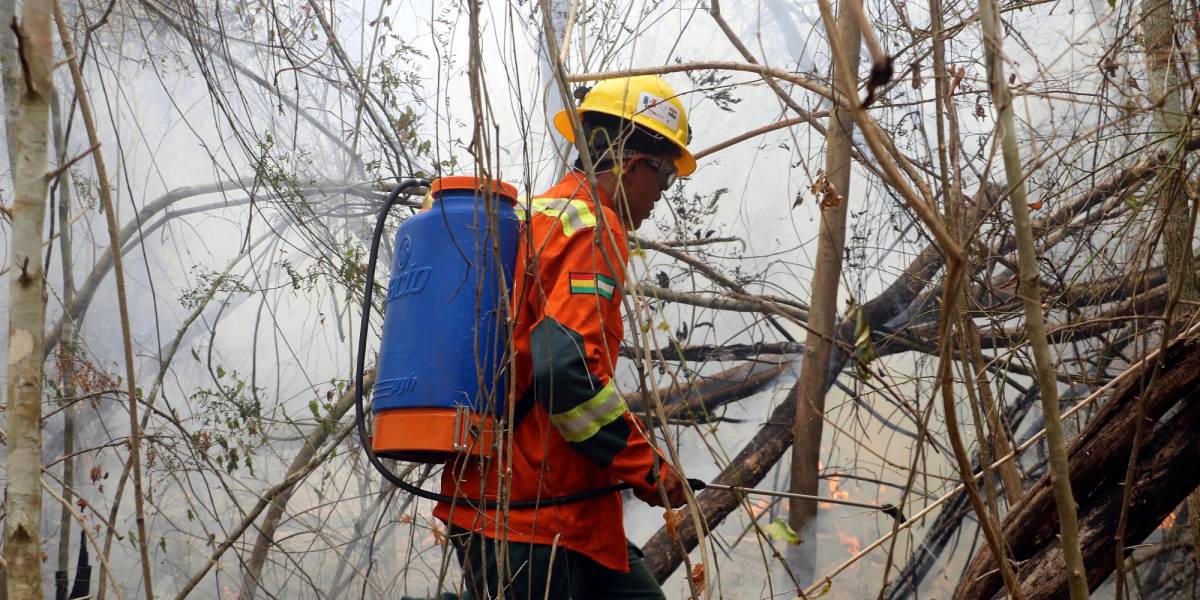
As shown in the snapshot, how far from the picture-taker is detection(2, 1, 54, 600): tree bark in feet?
3.43

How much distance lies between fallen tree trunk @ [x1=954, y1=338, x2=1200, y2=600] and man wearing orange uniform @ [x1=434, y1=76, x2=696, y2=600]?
2.59 ft

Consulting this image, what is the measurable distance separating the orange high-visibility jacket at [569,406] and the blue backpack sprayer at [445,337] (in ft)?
0.16

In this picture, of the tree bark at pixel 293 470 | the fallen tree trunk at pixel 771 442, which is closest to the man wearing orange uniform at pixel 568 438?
the fallen tree trunk at pixel 771 442

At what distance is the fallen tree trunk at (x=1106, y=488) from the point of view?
6.23 ft

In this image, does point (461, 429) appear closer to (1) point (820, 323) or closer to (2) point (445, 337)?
(2) point (445, 337)

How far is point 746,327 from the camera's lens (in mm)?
3977

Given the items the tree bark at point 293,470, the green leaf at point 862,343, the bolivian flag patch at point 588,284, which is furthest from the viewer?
the tree bark at point 293,470

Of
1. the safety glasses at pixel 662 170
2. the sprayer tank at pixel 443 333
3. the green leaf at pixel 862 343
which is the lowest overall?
the green leaf at pixel 862 343

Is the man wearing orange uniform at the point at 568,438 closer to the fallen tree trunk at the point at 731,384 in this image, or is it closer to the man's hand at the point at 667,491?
the man's hand at the point at 667,491

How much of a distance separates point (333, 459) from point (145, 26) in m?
2.34

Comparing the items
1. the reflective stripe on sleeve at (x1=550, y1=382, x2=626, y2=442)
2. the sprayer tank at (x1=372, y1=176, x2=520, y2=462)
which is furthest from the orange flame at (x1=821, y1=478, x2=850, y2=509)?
the sprayer tank at (x1=372, y1=176, x2=520, y2=462)

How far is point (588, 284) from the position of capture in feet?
6.33

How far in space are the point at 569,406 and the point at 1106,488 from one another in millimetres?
1226

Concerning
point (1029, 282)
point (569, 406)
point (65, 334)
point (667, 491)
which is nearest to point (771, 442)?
point (667, 491)
